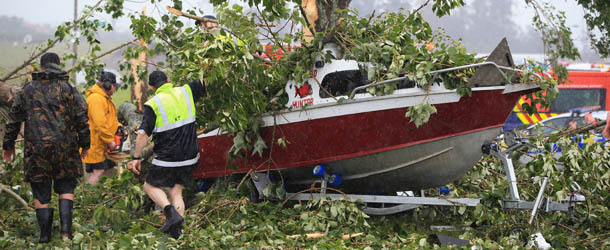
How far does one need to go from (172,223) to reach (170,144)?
2.53 ft

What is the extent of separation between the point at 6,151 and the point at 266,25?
10.2ft

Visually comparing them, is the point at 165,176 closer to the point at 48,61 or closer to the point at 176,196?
the point at 176,196

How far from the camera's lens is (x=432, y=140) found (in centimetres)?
655

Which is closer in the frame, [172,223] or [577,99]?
[172,223]

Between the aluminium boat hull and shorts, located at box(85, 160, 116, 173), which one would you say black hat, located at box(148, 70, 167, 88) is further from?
shorts, located at box(85, 160, 116, 173)

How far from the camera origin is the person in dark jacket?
610cm

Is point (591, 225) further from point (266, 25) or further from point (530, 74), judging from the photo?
point (266, 25)

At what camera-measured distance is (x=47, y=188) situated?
20.5 feet

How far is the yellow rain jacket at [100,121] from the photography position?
27.6 ft

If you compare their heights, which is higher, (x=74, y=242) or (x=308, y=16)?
(x=308, y=16)

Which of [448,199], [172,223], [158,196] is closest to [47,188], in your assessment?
[158,196]

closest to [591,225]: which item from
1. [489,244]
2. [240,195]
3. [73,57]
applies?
[489,244]

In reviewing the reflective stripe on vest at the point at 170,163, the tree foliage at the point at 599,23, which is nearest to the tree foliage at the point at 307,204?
the reflective stripe on vest at the point at 170,163

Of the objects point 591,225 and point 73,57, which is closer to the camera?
point 591,225
